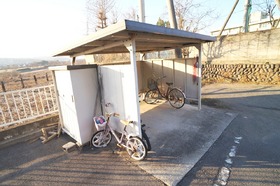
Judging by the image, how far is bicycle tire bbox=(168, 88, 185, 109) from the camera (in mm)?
4766

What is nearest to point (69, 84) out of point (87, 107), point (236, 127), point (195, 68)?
point (87, 107)

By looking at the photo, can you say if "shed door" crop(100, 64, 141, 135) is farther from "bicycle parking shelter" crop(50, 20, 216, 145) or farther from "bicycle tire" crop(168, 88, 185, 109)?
"bicycle tire" crop(168, 88, 185, 109)

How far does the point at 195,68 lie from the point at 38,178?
4495 millimetres

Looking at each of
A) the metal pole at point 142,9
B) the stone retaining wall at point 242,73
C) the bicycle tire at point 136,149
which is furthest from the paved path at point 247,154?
the metal pole at point 142,9

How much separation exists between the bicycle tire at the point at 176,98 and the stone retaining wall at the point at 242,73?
559cm

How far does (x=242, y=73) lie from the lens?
8.35m

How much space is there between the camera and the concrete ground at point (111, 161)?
222 cm

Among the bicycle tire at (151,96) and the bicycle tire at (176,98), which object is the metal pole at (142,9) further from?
the bicycle tire at (176,98)

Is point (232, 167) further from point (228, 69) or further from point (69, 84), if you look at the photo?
point (228, 69)

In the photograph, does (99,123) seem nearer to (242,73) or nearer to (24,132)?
(24,132)

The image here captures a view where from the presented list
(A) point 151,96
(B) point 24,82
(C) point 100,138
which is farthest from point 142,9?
(B) point 24,82

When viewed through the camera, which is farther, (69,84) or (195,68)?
(195,68)

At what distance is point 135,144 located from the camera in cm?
255

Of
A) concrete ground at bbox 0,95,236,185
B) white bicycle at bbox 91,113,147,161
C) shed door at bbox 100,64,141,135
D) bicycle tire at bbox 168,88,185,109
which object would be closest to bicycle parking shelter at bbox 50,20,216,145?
shed door at bbox 100,64,141,135
